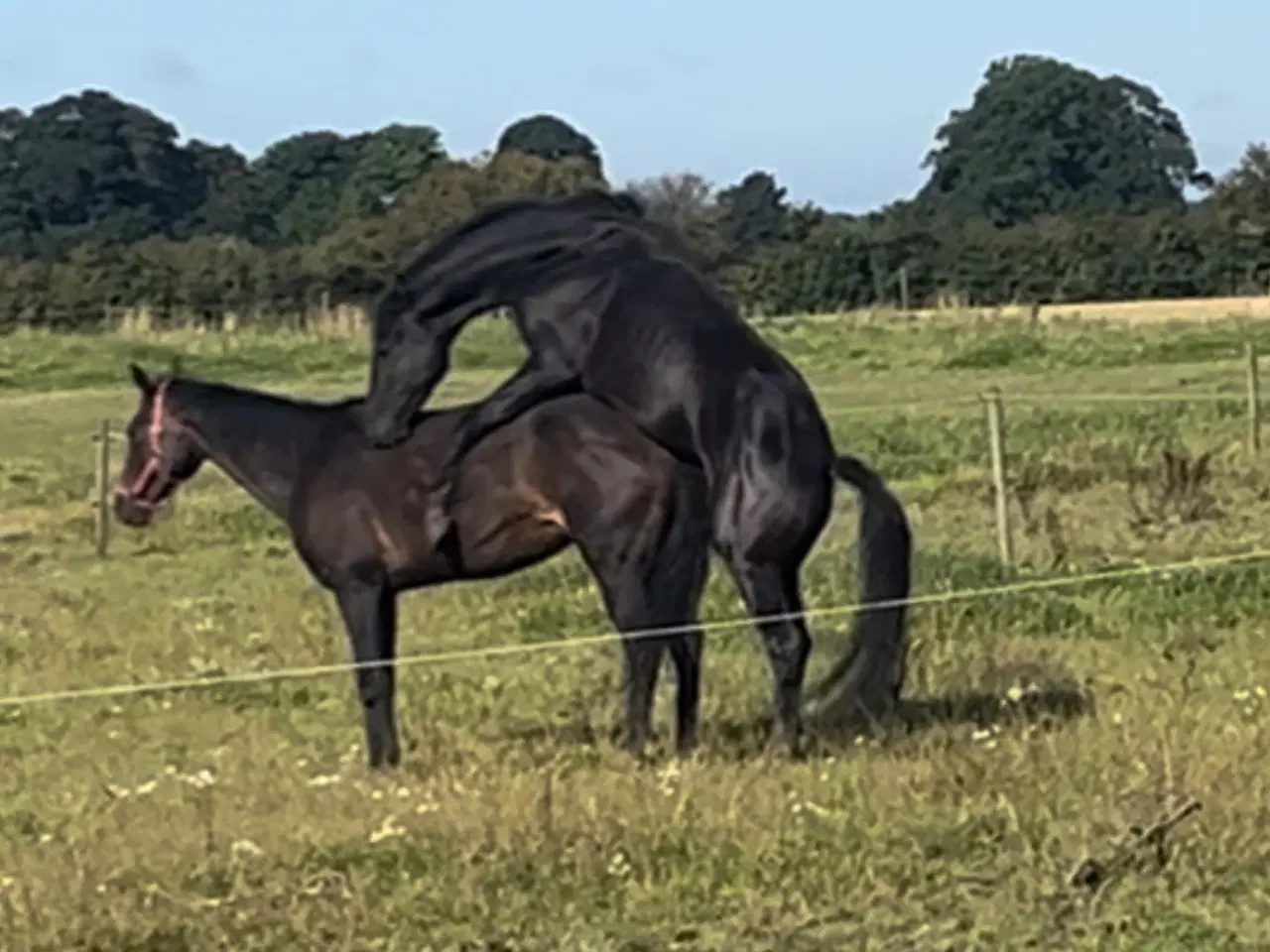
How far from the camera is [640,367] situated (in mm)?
9711

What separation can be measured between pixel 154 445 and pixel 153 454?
38 mm

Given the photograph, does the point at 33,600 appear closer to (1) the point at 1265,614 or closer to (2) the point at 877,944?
(1) the point at 1265,614

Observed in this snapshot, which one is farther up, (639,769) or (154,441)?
(154,441)

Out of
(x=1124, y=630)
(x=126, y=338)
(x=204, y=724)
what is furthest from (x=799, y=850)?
(x=126, y=338)

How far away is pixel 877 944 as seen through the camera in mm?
6469

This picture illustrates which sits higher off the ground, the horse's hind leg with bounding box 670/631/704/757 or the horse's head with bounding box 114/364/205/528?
the horse's head with bounding box 114/364/205/528

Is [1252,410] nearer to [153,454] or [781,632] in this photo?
[781,632]

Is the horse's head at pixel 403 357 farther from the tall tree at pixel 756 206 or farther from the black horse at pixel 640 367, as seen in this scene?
the tall tree at pixel 756 206

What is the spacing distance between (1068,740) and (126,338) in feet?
124

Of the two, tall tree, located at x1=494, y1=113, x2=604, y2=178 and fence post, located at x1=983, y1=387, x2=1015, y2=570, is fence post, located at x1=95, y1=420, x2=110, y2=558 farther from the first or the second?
tall tree, located at x1=494, y1=113, x2=604, y2=178

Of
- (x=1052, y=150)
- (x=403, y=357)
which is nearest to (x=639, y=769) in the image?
(x=403, y=357)

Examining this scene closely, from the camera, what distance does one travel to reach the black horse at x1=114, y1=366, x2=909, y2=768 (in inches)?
388

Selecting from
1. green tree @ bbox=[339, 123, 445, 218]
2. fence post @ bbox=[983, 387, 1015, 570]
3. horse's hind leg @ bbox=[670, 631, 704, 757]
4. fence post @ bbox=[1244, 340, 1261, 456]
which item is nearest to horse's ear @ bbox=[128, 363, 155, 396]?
horse's hind leg @ bbox=[670, 631, 704, 757]

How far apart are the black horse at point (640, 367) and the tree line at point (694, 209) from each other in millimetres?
1788
